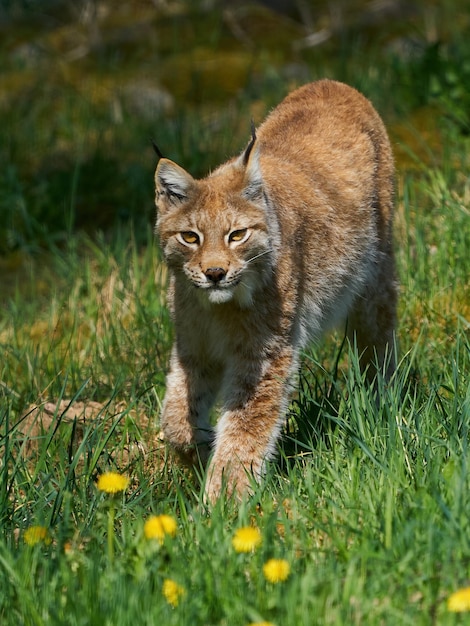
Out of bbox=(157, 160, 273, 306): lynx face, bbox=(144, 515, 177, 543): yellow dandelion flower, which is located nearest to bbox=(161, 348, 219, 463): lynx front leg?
bbox=(157, 160, 273, 306): lynx face

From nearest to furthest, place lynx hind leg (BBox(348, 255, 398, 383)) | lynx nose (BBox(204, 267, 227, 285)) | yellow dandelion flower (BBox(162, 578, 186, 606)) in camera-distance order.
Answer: yellow dandelion flower (BBox(162, 578, 186, 606)), lynx nose (BBox(204, 267, 227, 285)), lynx hind leg (BBox(348, 255, 398, 383))

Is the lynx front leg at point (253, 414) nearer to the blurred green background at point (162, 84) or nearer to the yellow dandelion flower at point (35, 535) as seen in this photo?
the yellow dandelion flower at point (35, 535)

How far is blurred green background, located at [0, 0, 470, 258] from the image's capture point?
7.65 metres

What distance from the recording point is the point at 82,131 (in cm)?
871

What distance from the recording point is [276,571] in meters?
2.61

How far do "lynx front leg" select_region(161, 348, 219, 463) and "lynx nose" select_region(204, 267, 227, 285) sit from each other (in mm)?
654

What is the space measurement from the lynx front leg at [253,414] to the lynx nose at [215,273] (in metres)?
0.49

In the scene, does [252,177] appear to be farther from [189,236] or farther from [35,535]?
[35,535]

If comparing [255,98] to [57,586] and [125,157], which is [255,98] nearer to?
[125,157]

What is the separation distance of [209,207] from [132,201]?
3.66 meters

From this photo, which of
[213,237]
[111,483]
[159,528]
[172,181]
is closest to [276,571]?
[159,528]

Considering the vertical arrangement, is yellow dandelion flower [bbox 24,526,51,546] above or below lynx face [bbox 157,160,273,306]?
below

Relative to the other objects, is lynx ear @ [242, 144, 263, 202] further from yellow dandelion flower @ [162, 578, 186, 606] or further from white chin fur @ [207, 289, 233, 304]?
yellow dandelion flower @ [162, 578, 186, 606]

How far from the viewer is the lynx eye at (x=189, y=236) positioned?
396 centimetres
